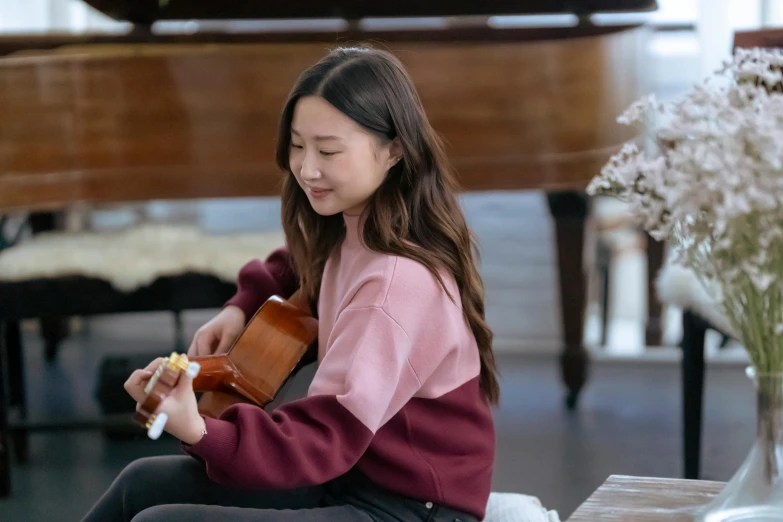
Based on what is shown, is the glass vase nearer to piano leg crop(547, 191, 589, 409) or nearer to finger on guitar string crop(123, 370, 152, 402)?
finger on guitar string crop(123, 370, 152, 402)

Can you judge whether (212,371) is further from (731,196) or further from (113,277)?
(113,277)

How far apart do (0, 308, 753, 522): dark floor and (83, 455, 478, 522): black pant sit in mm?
917

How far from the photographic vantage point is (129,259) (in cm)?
227

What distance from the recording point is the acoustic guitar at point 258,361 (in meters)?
1.27

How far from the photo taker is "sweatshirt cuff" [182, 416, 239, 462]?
1.06 m

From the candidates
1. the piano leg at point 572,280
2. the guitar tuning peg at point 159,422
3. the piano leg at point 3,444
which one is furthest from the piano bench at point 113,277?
the guitar tuning peg at point 159,422

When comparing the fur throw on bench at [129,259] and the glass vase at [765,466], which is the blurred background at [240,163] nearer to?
the fur throw on bench at [129,259]

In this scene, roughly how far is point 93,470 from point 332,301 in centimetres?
136

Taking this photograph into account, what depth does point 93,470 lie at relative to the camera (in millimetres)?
2400

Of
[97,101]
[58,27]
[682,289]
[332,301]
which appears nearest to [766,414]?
[332,301]

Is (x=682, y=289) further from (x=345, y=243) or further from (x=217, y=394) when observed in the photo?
(x=217, y=394)

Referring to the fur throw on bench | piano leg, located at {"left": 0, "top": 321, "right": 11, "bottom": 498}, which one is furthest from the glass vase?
piano leg, located at {"left": 0, "top": 321, "right": 11, "bottom": 498}

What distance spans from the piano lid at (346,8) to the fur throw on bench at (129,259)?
0.71 m

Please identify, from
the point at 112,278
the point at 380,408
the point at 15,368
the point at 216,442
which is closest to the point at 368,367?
the point at 380,408
